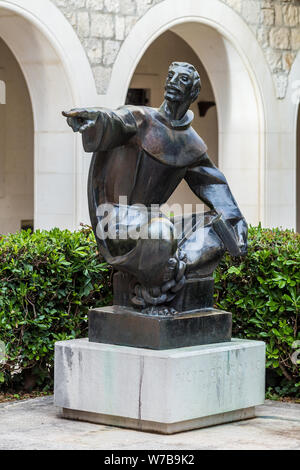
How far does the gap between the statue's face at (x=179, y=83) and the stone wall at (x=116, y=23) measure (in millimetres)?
4504

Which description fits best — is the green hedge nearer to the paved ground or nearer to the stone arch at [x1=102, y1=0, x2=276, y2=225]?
the paved ground

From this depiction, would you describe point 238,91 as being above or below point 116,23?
below

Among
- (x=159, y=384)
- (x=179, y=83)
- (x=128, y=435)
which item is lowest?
(x=128, y=435)

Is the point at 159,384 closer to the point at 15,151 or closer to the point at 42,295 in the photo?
the point at 42,295

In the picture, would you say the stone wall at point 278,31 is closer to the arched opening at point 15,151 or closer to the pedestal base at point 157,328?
the arched opening at point 15,151

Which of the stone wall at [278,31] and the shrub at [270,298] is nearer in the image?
the shrub at [270,298]

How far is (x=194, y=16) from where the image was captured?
10938 mm

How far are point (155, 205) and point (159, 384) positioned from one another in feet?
3.37

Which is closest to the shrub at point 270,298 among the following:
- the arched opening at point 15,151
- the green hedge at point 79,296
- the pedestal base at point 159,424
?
the green hedge at point 79,296

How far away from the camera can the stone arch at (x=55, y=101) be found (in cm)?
987

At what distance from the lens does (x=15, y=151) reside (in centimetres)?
1339

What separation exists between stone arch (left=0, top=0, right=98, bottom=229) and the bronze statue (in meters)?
4.35

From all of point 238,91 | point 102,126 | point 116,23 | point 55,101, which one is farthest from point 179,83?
point 238,91

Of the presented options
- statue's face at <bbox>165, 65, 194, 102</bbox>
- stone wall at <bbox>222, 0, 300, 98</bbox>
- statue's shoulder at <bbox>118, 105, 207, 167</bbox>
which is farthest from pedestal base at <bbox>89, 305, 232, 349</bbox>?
stone wall at <bbox>222, 0, 300, 98</bbox>
